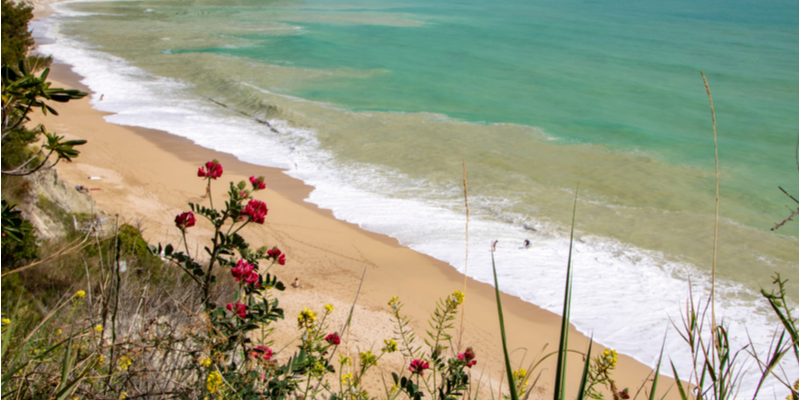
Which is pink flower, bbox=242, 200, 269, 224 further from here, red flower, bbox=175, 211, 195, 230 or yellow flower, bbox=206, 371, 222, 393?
yellow flower, bbox=206, 371, 222, 393

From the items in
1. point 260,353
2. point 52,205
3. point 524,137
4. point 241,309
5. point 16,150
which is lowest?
point 524,137

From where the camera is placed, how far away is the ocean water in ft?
31.0

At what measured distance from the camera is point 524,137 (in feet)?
62.5

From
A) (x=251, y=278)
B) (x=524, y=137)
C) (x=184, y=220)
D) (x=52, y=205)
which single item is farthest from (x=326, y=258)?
(x=524, y=137)

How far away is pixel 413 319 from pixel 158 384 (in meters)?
4.97

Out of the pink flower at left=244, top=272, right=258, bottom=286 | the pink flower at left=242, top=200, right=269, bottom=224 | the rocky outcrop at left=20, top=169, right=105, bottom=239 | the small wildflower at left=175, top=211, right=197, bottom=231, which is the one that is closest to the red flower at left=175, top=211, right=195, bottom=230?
the small wildflower at left=175, top=211, right=197, bottom=231

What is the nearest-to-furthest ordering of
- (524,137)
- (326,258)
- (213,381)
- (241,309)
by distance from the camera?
(213,381)
(241,309)
(326,258)
(524,137)

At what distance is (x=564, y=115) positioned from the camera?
906 inches

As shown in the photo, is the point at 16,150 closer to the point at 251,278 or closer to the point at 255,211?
the point at 255,211

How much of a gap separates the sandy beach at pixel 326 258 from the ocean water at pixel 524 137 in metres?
0.57

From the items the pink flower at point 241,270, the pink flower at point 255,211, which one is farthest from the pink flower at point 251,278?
the pink flower at point 255,211

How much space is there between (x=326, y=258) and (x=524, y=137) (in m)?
12.0

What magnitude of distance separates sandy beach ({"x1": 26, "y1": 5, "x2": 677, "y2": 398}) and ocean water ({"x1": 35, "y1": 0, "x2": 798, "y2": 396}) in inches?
22.5

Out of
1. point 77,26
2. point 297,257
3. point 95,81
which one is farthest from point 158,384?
point 77,26
